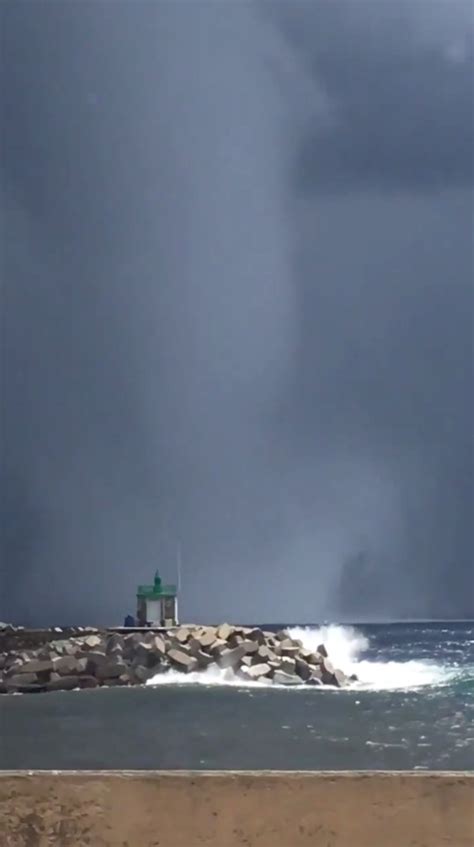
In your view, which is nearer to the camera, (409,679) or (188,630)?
(188,630)

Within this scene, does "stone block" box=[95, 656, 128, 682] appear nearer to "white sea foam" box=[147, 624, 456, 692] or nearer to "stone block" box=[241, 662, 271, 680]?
"white sea foam" box=[147, 624, 456, 692]

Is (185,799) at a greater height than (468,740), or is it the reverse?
(185,799)

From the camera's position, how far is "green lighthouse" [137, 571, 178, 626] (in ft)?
165

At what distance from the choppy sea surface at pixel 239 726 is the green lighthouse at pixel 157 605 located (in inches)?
306

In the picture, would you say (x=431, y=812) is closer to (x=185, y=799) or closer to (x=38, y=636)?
(x=185, y=799)

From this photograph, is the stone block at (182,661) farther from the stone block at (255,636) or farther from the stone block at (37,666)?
the stone block at (37,666)

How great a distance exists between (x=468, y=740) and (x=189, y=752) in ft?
20.6

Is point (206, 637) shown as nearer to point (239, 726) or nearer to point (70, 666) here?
point (70, 666)

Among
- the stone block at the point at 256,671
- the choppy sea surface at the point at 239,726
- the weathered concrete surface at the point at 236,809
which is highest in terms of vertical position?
the weathered concrete surface at the point at 236,809

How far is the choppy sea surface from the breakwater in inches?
22.8

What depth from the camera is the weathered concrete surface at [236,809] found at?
12.1ft

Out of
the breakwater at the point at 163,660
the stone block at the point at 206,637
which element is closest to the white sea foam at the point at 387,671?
the breakwater at the point at 163,660

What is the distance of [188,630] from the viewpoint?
45.1 m

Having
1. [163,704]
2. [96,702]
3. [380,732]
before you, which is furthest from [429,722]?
[96,702]
